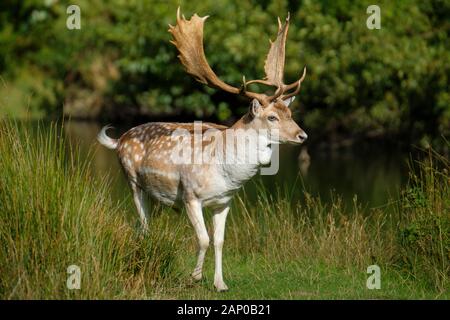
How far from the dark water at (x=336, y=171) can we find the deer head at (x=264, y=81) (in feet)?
19.0

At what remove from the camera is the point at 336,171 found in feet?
55.7

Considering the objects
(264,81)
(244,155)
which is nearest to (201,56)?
(264,81)

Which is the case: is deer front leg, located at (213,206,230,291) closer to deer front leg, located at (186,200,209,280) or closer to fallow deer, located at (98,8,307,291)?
fallow deer, located at (98,8,307,291)

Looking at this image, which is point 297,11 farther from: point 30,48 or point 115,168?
point 30,48

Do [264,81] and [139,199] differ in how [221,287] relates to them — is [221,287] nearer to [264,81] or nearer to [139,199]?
[139,199]

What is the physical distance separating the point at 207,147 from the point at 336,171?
32.0ft

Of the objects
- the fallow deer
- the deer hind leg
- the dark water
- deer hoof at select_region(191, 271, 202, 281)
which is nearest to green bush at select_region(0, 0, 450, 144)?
the dark water

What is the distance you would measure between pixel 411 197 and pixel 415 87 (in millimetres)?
9030

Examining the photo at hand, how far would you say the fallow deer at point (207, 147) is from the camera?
7.15 m

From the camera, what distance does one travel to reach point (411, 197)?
8258 mm

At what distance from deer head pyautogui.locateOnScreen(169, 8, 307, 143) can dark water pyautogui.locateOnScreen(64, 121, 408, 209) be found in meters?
5.79

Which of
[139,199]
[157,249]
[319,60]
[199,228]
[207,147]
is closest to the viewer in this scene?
[157,249]
